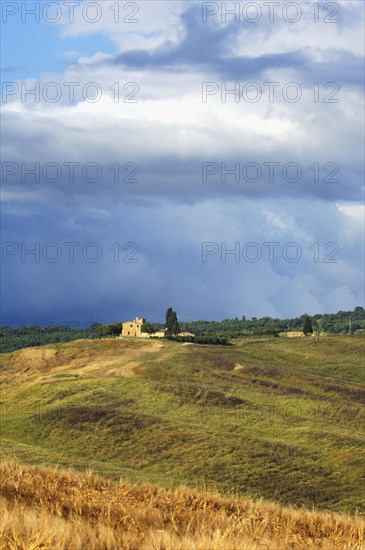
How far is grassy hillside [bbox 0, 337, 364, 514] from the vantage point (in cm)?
4553

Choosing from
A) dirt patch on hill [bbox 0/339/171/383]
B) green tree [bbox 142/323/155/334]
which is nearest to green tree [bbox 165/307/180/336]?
green tree [bbox 142/323/155/334]

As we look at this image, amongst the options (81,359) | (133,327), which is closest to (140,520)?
(81,359)

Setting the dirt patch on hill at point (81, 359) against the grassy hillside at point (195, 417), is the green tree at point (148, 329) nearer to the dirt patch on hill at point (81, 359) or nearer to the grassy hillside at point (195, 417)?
the dirt patch on hill at point (81, 359)

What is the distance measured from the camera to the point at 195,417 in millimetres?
66250

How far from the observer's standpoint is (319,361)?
11538 cm

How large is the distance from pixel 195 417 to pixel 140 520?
55992mm

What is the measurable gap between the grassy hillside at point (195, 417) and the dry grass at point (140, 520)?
41.0 ft

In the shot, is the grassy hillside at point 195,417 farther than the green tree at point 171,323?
No

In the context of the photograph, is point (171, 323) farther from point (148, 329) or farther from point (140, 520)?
point (140, 520)

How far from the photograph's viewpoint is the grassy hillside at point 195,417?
45.5 m

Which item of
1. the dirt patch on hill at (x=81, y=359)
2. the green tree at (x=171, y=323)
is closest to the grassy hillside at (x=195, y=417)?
the dirt patch on hill at (x=81, y=359)

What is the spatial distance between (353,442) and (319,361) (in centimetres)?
5743

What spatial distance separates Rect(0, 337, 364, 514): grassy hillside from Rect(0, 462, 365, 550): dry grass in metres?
12.5

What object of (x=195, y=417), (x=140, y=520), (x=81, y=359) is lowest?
(x=195, y=417)
